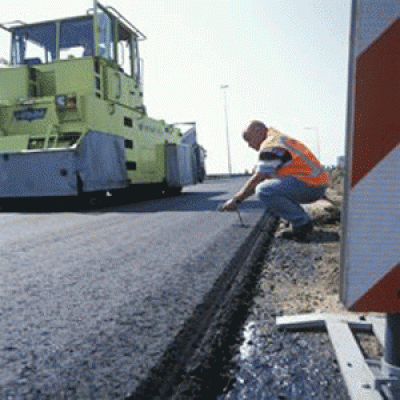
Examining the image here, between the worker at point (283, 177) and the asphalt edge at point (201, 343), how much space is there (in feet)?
3.85

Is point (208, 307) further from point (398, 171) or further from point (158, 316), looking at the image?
point (398, 171)

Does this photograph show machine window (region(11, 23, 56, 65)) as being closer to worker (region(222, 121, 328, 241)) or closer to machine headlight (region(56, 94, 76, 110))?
machine headlight (region(56, 94, 76, 110))

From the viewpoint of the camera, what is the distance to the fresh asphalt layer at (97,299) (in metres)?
1.42

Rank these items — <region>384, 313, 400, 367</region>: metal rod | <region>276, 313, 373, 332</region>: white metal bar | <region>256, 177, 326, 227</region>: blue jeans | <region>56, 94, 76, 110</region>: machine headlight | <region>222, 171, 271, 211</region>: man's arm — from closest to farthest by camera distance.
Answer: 1. <region>384, 313, 400, 367</region>: metal rod
2. <region>276, 313, 373, 332</region>: white metal bar
3. <region>222, 171, 271, 211</region>: man's arm
4. <region>256, 177, 326, 227</region>: blue jeans
5. <region>56, 94, 76, 110</region>: machine headlight

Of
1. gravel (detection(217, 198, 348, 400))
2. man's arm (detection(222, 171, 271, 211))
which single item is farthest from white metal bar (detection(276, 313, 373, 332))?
man's arm (detection(222, 171, 271, 211))

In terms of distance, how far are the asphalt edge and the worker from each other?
1.17 m

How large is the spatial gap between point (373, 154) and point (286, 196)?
2917 millimetres

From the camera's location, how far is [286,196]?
401 centimetres

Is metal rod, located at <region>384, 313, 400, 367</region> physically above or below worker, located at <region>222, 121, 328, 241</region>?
below

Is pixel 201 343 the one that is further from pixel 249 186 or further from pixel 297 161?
pixel 297 161

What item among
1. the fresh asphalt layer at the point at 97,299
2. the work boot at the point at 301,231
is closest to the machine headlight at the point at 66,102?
the fresh asphalt layer at the point at 97,299

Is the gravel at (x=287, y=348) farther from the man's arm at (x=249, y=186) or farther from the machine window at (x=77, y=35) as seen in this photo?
the machine window at (x=77, y=35)

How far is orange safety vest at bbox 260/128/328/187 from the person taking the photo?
3.82 metres

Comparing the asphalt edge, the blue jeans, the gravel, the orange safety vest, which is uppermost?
the orange safety vest
